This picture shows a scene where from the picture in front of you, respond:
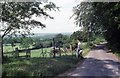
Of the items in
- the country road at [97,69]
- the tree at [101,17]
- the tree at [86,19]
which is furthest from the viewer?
the tree at [86,19]

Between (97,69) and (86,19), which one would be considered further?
(86,19)

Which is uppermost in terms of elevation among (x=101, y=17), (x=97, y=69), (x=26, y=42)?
(x=101, y=17)

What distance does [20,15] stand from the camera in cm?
2275

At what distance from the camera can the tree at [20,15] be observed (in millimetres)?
21281

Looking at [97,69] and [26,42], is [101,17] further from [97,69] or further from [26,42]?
[97,69]

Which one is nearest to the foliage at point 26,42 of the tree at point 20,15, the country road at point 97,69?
the tree at point 20,15

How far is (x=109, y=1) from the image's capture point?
18.5 m

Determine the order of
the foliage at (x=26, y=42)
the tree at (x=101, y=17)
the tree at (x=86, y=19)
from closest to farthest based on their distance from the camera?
the tree at (x=101, y=17), the foliage at (x=26, y=42), the tree at (x=86, y=19)

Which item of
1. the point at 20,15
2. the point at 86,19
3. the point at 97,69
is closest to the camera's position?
the point at 97,69

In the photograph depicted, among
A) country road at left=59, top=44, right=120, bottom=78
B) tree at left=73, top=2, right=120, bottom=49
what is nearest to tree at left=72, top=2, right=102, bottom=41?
tree at left=73, top=2, right=120, bottom=49

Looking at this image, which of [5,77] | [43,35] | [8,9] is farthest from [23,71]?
[8,9]

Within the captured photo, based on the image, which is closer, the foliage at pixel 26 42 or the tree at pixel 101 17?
the tree at pixel 101 17

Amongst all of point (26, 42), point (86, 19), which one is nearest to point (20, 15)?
point (26, 42)

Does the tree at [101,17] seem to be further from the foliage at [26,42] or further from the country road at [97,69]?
the foliage at [26,42]
